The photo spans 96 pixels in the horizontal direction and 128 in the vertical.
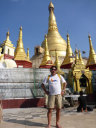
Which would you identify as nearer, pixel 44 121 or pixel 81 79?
pixel 44 121

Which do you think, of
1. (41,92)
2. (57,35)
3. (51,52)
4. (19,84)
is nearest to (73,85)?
(41,92)

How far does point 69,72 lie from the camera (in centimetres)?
897

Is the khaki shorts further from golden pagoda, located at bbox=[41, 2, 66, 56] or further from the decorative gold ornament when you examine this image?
golden pagoda, located at bbox=[41, 2, 66, 56]

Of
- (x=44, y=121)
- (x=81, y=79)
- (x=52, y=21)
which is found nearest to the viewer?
(x=44, y=121)

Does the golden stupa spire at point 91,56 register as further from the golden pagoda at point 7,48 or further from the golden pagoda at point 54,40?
the golden pagoda at point 7,48

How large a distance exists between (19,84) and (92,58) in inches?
470

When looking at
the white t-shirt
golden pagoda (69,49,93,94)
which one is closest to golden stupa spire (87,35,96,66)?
golden pagoda (69,49,93,94)

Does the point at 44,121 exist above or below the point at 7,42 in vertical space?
below

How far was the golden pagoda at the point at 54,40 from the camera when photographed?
28.1 m

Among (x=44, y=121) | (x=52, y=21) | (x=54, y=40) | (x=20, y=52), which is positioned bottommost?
(x=44, y=121)

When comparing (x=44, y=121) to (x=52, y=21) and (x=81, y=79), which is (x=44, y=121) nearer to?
(x=81, y=79)

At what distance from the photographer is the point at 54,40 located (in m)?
29.6

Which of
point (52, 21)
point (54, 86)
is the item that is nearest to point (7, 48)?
point (52, 21)

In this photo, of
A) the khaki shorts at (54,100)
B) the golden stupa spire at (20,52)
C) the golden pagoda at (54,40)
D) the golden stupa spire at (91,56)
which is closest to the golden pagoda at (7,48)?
the golden stupa spire at (20,52)
